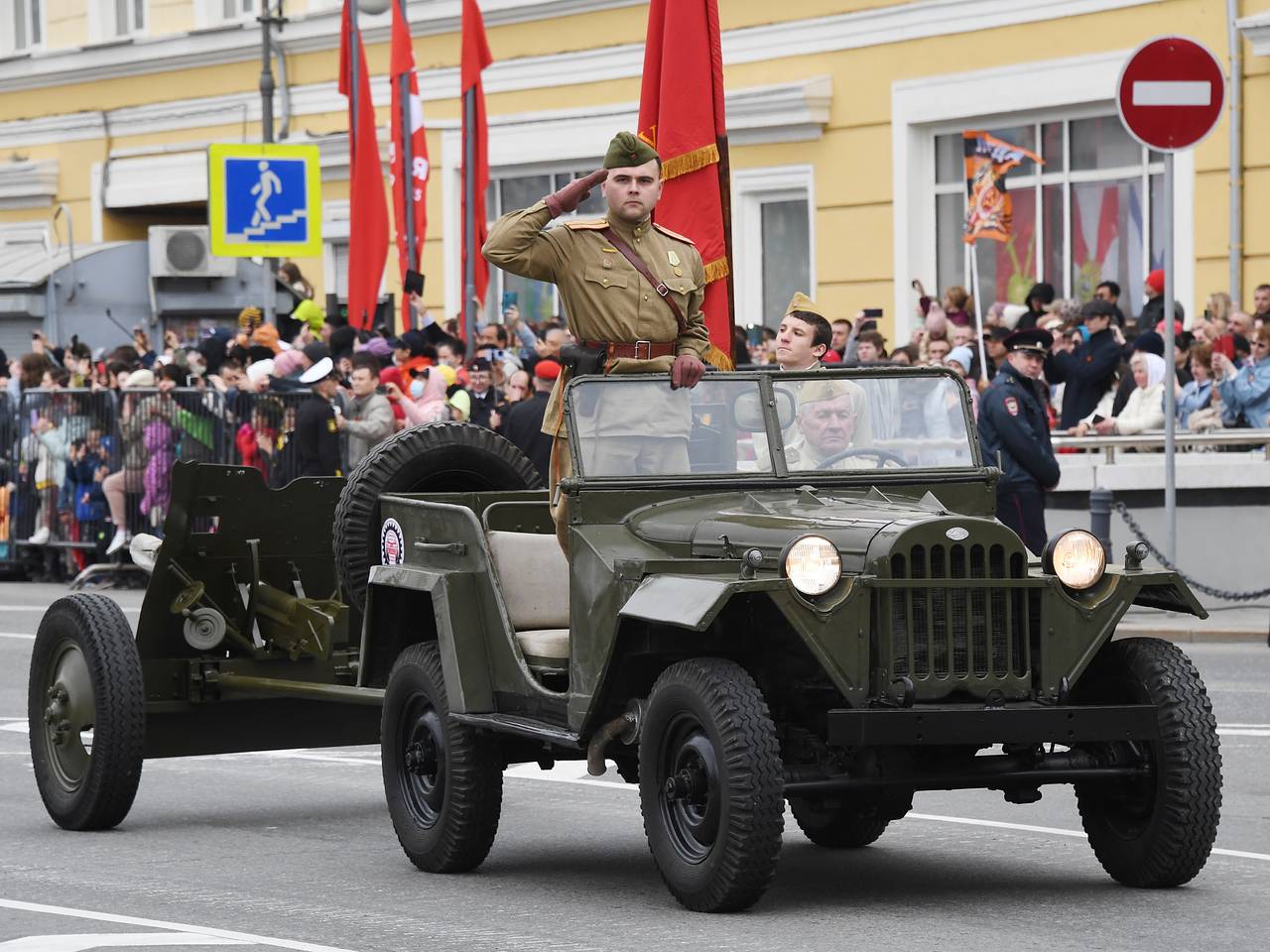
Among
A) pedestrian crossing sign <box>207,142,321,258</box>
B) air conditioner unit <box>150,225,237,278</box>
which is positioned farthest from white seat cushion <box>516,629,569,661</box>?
air conditioner unit <box>150,225,237,278</box>

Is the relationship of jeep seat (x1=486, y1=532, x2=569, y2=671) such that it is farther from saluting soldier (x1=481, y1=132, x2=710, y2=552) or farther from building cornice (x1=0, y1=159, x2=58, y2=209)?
building cornice (x1=0, y1=159, x2=58, y2=209)

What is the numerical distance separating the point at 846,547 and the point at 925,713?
1.93 feet

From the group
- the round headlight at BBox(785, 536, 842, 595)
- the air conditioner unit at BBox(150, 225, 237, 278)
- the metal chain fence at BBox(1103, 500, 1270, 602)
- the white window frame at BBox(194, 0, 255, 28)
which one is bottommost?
the metal chain fence at BBox(1103, 500, 1270, 602)

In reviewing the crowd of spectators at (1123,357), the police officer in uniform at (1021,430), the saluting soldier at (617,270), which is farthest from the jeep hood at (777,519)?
the crowd of spectators at (1123,357)

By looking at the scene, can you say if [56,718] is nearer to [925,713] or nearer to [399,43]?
[925,713]

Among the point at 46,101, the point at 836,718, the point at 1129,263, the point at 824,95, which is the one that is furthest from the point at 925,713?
the point at 46,101

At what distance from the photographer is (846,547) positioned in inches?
302

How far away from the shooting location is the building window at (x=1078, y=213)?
880 inches

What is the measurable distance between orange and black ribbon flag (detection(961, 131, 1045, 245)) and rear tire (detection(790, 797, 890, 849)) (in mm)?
13032

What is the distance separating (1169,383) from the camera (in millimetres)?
16250

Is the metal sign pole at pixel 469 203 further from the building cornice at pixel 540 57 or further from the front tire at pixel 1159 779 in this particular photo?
the front tire at pixel 1159 779

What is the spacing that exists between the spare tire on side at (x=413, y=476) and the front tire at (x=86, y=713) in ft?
3.13

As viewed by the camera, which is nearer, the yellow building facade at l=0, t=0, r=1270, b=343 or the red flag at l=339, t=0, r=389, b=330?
the yellow building facade at l=0, t=0, r=1270, b=343

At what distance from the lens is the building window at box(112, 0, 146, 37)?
112ft
